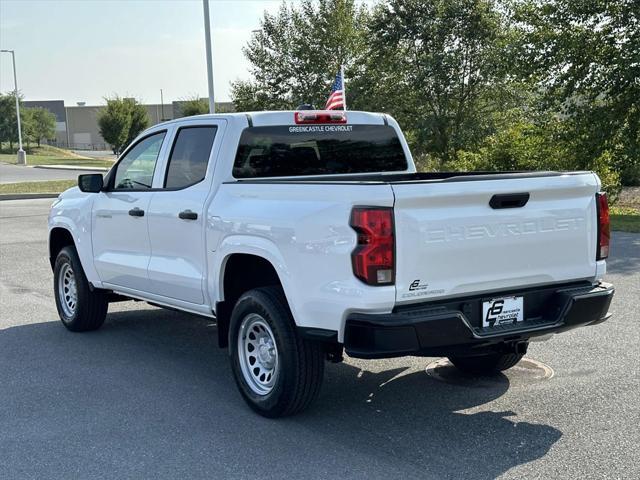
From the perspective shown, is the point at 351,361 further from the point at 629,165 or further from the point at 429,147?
the point at 429,147

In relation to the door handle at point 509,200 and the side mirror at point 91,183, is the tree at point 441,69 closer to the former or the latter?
the side mirror at point 91,183

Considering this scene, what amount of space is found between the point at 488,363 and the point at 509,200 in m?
1.70

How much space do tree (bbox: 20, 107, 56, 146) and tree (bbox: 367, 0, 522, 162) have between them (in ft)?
170

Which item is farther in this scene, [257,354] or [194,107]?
[194,107]

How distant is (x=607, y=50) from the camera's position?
1738cm

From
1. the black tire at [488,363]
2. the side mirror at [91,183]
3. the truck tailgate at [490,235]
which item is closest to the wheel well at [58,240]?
the side mirror at [91,183]

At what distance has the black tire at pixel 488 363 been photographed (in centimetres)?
555

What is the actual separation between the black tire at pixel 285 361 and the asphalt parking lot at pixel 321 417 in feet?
0.43

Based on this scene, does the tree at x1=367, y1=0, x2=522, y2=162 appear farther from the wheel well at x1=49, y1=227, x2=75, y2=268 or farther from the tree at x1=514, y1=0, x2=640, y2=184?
the wheel well at x1=49, y1=227, x2=75, y2=268

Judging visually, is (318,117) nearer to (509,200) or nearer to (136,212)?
(136,212)

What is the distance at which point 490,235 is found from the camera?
14.2 feet

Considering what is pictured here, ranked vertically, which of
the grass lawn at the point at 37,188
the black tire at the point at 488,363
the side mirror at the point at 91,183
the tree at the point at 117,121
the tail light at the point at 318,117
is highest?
the tree at the point at 117,121

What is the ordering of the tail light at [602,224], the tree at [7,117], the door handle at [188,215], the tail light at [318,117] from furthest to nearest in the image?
the tree at [7,117], the tail light at [318,117], the door handle at [188,215], the tail light at [602,224]

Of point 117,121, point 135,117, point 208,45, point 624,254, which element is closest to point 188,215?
point 624,254
